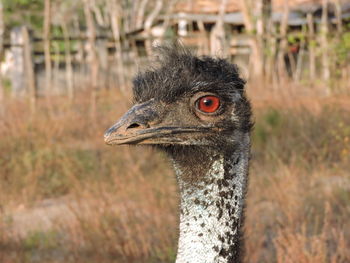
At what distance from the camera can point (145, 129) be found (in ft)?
6.49

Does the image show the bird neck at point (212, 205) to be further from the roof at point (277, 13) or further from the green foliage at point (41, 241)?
the roof at point (277, 13)

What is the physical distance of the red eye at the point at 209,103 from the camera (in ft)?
6.63

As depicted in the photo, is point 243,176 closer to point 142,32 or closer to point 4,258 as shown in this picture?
point 4,258

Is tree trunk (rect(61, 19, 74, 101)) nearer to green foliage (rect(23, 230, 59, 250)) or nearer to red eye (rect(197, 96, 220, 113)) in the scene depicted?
green foliage (rect(23, 230, 59, 250))

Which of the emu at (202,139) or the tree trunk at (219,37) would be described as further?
the tree trunk at (219,37)

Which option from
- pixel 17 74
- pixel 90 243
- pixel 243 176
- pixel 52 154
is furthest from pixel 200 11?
pixel 243 176

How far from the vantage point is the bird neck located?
1893 mm

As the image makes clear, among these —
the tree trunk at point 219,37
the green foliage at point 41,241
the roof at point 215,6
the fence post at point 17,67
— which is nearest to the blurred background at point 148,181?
the green foliage at point 41,241

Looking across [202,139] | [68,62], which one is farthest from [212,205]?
[68,62]

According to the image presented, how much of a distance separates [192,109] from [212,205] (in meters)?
0.33

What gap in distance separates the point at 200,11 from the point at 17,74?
7549 millimetres

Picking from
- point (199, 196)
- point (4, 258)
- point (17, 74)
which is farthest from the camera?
point (17, 74)

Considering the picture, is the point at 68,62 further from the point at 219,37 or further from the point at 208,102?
the point at 208,102

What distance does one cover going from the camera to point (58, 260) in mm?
4496
